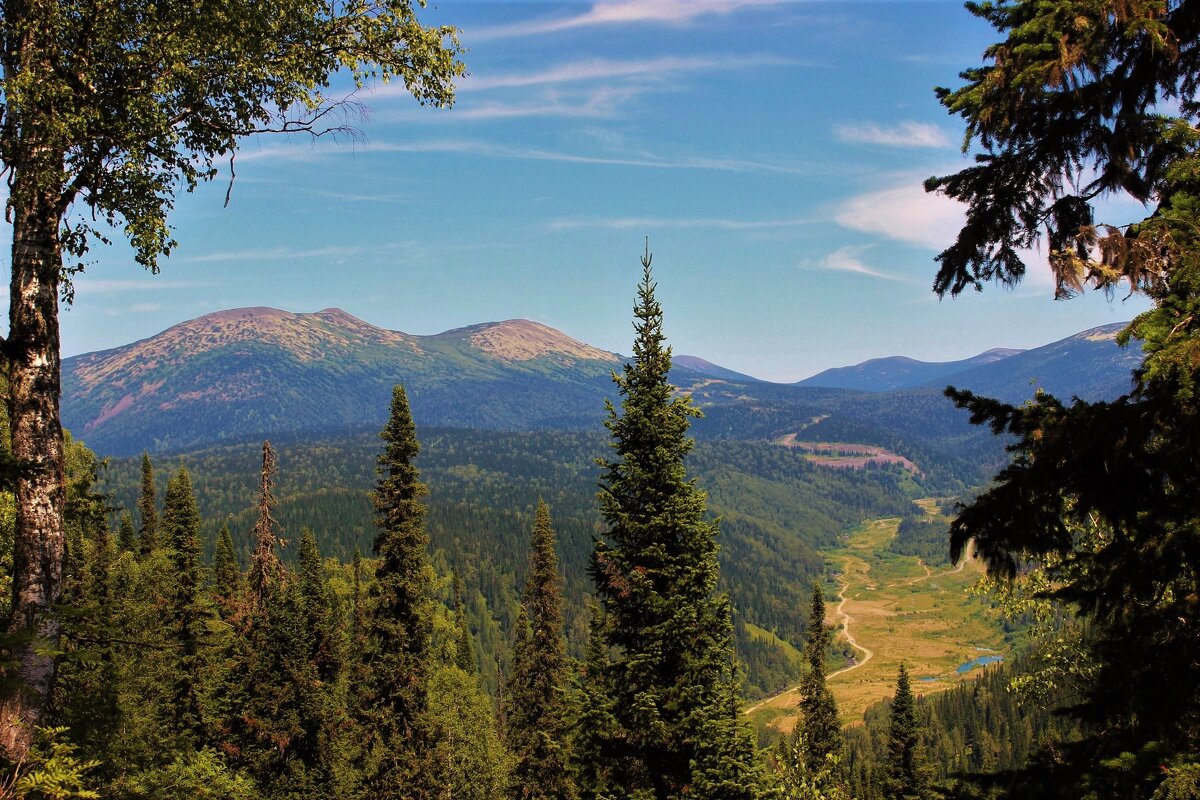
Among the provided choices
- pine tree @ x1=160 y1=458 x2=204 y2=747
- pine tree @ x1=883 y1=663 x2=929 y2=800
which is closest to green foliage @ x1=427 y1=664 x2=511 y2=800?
pine tree @ x1=160 y1=458 x2=204 y2=747

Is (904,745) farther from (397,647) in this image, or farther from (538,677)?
(397,647)

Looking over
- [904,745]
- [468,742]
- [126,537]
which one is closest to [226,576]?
[126,537]

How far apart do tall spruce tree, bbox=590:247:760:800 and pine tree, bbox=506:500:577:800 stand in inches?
1015

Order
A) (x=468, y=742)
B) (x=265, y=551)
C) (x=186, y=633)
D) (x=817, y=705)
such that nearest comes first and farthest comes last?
(x=186, y=633) → (x=265, y=551) → (x=817, y=705) → (x=468, y=742)

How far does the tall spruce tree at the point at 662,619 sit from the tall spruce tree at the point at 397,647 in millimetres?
15970

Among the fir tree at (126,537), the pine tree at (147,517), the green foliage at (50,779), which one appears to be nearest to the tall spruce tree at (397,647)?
the green foliage at (50,779)

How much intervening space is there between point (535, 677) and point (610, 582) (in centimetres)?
3169

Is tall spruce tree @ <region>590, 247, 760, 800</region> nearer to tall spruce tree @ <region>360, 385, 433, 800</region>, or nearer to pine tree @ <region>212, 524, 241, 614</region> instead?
tall spruce tree @ <region>360, 385, 433, 800</region>

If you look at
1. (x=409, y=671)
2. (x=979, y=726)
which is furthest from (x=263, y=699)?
(x=979, y=726)

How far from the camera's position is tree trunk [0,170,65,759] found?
914 cm

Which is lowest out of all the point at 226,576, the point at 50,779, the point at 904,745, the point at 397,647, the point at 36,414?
the point at 904,745

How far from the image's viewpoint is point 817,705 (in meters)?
47.5

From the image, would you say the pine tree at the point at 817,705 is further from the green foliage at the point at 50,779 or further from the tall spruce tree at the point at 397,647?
the green foliage at the point at 50,779

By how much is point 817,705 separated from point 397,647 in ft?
96.0
